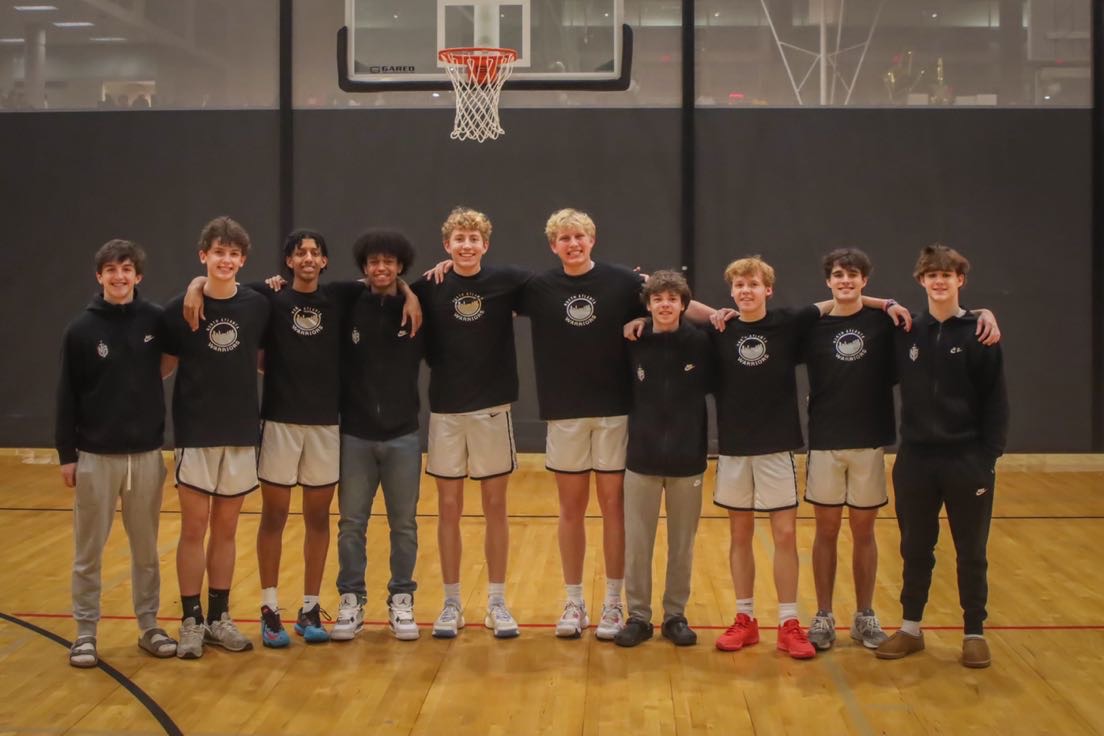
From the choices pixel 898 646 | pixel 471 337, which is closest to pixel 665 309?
pixel 471 337

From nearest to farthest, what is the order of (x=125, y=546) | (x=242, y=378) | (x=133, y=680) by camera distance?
(x=133, y=680) → (x=242, y=378) → (x=125, y=546)

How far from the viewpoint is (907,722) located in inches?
160

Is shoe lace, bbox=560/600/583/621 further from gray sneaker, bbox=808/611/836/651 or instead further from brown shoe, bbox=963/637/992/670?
brown shoe, bbox=963/637/992/670

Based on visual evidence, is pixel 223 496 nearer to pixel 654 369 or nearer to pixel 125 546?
pixel 654 369

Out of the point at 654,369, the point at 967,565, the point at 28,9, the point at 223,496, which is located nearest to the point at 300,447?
the point at 223,496

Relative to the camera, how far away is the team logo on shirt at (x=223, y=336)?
15.7ft

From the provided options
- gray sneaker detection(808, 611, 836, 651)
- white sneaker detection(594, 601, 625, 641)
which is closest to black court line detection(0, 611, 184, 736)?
white sneaker detection(594, 601, 625, 641)

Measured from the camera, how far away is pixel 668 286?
4895mm

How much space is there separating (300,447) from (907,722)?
2.65m

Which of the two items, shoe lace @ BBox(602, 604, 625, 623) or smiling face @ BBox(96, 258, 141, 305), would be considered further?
shoe lace @ BBox(602, 604, 625, 623)

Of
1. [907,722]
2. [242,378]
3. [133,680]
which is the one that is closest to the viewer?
[907,722]

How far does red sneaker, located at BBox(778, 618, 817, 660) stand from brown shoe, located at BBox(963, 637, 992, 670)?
598mm

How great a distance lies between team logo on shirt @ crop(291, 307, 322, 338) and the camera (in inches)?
196

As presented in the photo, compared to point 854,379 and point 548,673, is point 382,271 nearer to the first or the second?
point 548,673
